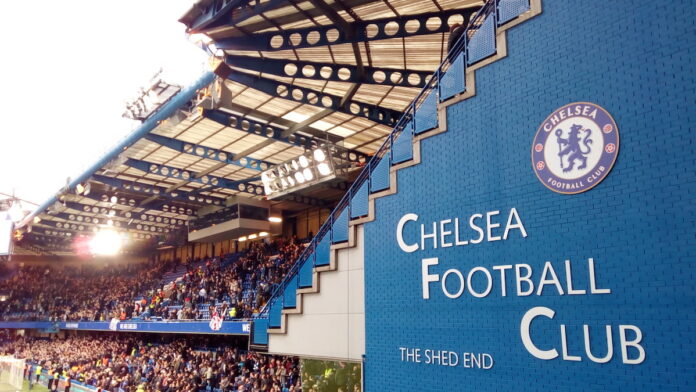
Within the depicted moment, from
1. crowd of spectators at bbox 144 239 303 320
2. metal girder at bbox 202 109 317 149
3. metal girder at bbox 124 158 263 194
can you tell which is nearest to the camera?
metal girder at bbox 202 109 317 149

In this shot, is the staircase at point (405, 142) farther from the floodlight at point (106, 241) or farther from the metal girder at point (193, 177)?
the floodlight at point (106, 241)

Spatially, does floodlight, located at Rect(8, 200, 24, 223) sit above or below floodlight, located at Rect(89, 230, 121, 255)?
above

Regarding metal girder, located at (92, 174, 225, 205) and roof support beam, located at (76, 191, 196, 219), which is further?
roof support beam, located at (76, 191, 196, 219)

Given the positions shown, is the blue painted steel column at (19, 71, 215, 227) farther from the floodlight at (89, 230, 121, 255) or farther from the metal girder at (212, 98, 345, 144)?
the floodlight at (89, 230, 121, 255)

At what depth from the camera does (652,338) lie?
7020 mm

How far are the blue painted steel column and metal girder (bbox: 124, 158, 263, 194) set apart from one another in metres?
1.55

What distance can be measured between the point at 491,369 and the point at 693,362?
3020 mm

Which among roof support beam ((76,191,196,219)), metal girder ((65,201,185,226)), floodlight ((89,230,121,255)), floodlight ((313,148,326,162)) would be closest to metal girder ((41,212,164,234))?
floodlight ((89,230,121,255))

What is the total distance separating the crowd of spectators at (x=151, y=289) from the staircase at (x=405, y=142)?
9314 millimetres

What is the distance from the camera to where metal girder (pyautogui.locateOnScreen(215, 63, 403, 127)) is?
15.9 meters

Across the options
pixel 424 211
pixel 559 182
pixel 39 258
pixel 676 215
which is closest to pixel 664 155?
pixel 676 215

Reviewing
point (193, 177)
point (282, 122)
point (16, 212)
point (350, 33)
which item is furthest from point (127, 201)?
point (350, 33)

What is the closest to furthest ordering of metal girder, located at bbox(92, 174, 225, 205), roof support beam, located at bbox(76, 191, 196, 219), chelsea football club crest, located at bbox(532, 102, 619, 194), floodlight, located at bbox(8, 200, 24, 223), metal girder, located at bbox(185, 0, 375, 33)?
chelsea football club crest, located at bbox(532, 102, 619, 194)
metal girder, located at bbox(185, 0, 375, 33)
metal girder, located at bbox(92, 174, 225, 205)
roof support beam, located at bbox(76, 191, 196, 219)
floodlight, located at bbox(8, 200, 24, 223)

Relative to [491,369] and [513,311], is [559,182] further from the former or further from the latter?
[491,369]
